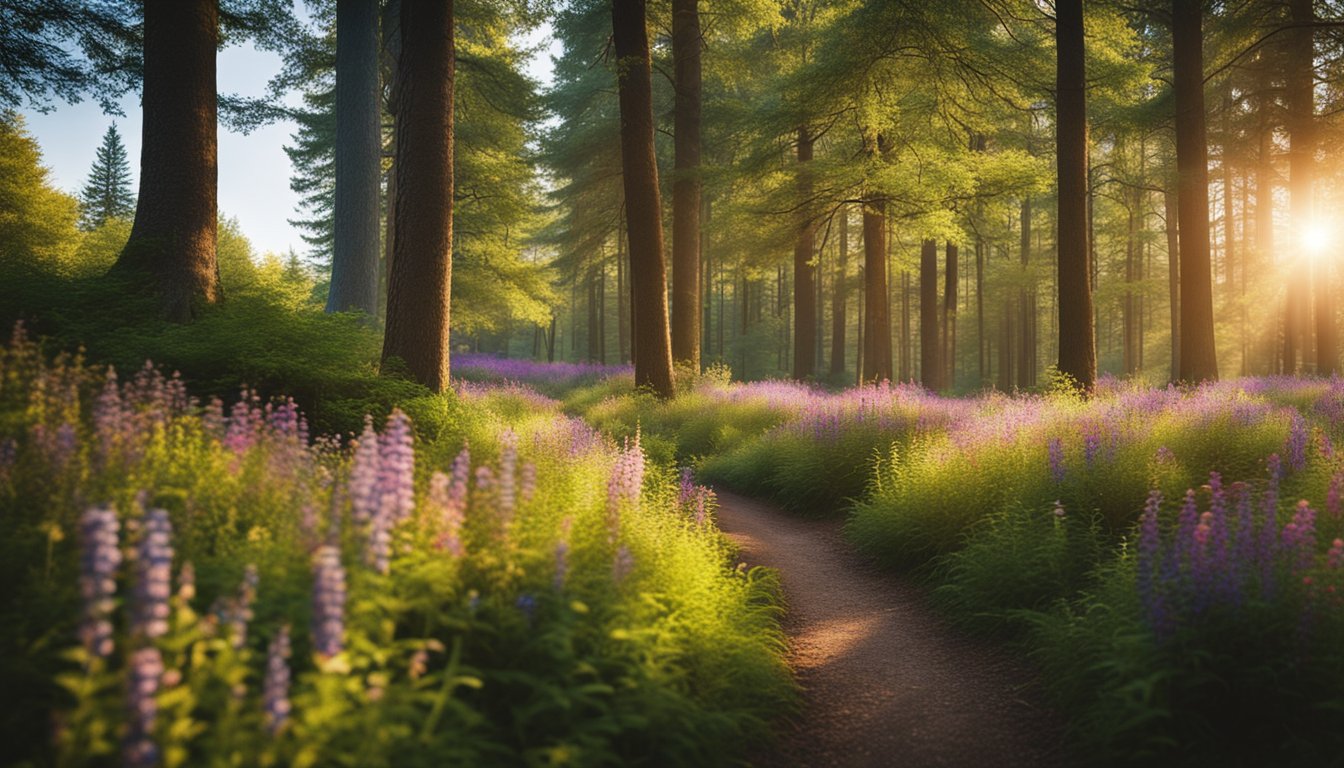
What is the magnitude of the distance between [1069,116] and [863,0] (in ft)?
13.5

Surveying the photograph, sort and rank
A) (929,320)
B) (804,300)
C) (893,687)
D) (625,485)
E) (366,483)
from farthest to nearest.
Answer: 1. (804,300)
2. (929,320)
3. (625,485)
4. (893,687)
5. (366,483)

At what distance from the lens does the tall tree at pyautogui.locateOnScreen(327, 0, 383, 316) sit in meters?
14.3

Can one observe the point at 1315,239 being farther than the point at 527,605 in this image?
Yes

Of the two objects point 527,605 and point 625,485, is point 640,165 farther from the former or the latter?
point 527,605

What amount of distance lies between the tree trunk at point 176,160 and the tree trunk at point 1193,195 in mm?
16512

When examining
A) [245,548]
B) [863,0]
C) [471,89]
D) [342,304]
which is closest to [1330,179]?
[863,0]

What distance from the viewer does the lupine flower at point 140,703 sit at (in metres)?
1.74

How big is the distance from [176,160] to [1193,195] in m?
17.1

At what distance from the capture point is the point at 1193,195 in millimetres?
13516

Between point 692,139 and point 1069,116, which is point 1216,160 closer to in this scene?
point 1069,116

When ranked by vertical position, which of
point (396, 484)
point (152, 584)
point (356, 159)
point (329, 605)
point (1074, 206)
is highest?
point (356, 159)

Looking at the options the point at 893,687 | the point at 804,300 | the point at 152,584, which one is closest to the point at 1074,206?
the point at 893,687

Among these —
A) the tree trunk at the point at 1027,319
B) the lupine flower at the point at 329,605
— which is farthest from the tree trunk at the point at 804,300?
the lupine flower at the point at 329,605

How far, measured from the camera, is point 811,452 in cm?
981
